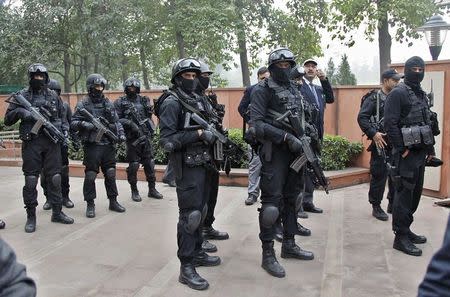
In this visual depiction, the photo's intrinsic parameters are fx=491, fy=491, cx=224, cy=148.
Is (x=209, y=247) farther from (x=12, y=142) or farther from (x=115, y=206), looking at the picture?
(x=12, y=142)

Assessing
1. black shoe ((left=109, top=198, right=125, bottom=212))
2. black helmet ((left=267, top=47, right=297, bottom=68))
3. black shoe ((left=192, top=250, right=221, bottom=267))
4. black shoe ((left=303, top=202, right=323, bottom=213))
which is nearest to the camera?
black helmet ((left=267, top=47, right=297, bottom=68))

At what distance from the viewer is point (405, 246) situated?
5012 millimetres

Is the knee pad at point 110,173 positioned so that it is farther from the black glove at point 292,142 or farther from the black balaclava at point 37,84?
the black glove at point 292,142

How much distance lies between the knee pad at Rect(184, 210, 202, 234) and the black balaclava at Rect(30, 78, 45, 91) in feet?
9.50

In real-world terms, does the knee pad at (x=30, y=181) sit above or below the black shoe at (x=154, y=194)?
above

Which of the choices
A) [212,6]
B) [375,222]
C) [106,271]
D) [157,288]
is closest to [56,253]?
[106,271]

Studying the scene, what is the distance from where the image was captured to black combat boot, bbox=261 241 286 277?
4.44 m

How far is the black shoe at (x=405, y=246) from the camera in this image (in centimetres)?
493

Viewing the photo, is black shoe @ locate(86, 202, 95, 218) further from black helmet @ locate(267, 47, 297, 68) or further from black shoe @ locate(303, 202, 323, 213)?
black helmet @ locate(267, 47, 297, 68)

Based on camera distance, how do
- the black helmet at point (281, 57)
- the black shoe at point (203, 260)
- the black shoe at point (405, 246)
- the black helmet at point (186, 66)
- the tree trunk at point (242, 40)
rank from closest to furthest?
1. the black helmet at point (186, 66)
2. the black helmet at point (281, 57)
3. the black shoe at point (203, 260)
4. the black shoe at point (405, 246)
5. the tree trunk at point (242, 40)

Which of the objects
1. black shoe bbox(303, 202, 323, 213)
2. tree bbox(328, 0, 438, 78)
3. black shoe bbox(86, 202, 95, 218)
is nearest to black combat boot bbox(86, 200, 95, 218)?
black shoe bbox(86, 202, 95, 218)

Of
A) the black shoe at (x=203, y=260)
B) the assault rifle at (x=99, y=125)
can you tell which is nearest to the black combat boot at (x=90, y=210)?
the assault rifle at (x=99, y=125)

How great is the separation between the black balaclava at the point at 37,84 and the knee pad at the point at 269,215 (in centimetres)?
325

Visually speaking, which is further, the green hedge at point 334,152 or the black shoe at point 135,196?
the green hedge at point 334,152
